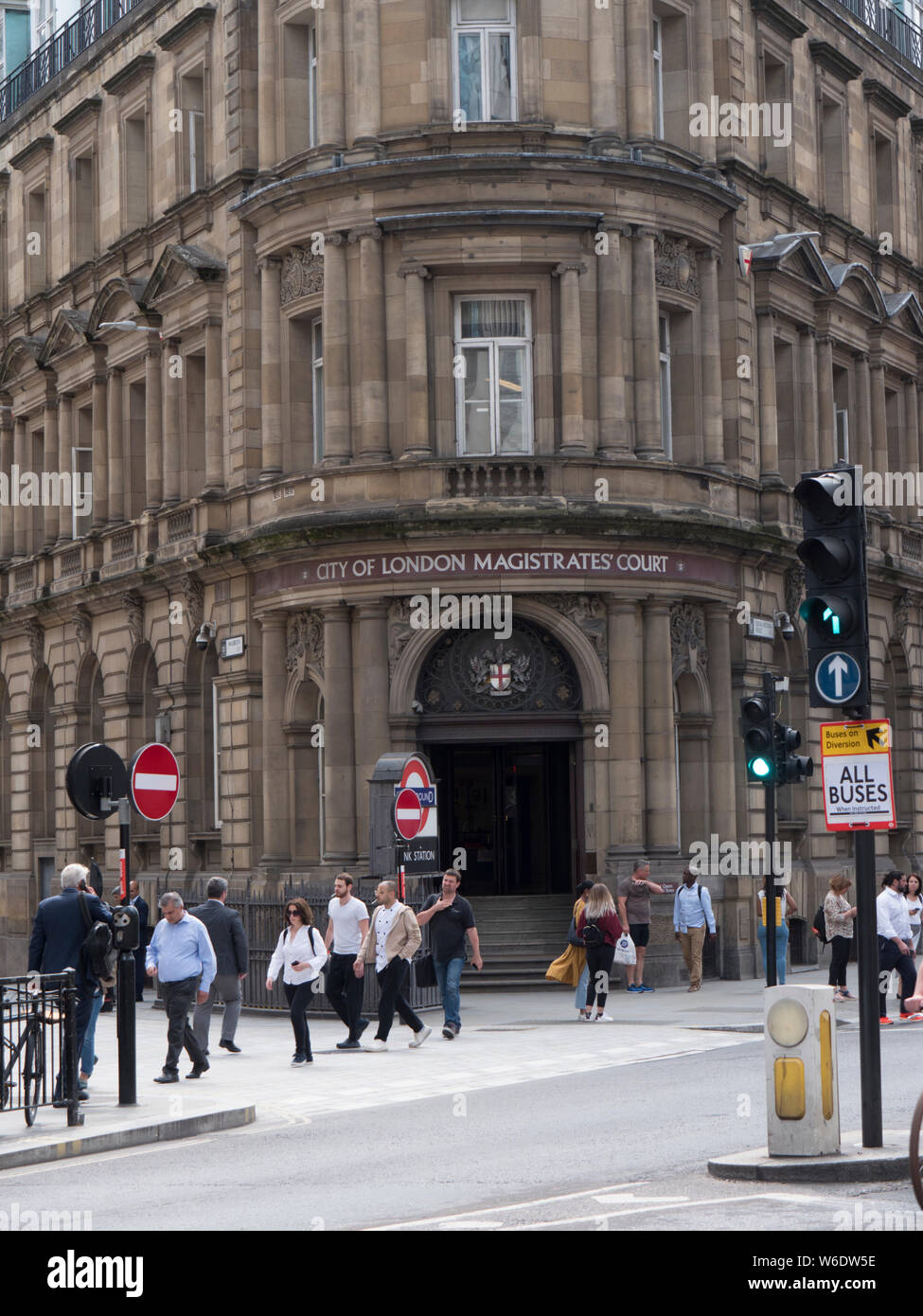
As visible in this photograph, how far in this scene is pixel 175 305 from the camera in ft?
110

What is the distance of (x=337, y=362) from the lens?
93.7 feet

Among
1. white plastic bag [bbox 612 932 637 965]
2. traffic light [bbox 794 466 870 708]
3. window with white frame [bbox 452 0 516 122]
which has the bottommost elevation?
white plastic bag [bbox 612 932 637 965]

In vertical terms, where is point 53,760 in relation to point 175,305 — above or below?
below

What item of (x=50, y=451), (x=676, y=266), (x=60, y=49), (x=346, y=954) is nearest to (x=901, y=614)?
(x=676, y=266)

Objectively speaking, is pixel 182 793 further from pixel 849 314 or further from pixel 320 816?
pixel 849 314

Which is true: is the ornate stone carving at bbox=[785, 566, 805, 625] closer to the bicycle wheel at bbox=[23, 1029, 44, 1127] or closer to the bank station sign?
the bank station sign

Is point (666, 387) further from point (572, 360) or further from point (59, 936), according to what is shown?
point (59, 936)

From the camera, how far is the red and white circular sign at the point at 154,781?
17344 mm

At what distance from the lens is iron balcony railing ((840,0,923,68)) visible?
38.5 meters

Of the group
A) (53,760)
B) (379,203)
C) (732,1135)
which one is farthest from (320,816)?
(732,1135)

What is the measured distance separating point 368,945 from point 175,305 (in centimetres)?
1609

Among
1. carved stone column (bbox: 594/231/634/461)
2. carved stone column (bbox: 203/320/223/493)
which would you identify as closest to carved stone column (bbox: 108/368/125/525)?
carved stone column (bbox: 203/320/223/493)

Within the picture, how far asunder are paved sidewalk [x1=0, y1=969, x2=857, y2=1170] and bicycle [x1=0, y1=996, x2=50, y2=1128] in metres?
0.23

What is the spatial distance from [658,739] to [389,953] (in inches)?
345
